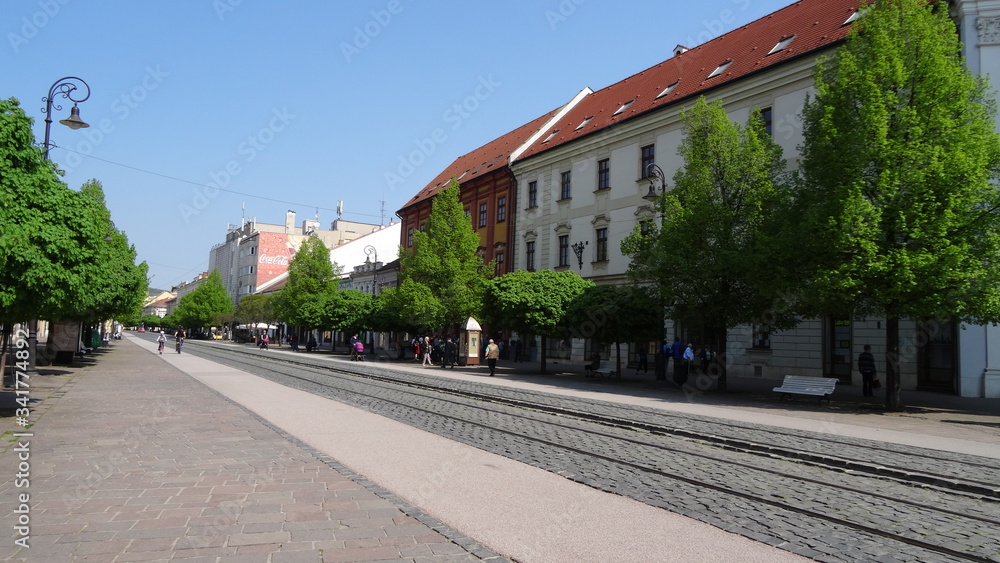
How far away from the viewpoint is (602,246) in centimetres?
3519

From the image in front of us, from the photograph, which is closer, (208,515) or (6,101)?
(208,515)

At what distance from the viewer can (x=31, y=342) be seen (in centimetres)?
2177

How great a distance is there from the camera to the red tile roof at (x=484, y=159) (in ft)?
157

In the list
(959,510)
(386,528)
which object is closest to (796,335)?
(959,510)

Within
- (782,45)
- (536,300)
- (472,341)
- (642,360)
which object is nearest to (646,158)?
(782,45)

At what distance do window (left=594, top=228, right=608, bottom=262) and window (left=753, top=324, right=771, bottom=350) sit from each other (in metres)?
9.20

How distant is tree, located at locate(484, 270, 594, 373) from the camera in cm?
2805

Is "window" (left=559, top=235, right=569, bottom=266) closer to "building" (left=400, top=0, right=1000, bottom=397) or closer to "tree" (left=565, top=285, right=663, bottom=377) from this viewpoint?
"building" (left=400, top=0, right=1000, bottom=397)

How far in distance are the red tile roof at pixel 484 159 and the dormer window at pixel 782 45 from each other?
62.1ft

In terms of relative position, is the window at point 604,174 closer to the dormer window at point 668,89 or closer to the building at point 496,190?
the dormer window at point 668,89

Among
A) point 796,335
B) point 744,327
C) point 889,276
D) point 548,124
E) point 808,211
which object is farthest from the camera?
point 548,124

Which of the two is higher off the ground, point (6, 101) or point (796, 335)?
point (6, 101)

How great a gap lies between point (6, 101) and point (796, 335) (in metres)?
24.8

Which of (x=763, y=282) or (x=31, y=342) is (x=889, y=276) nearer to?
(x=763, y=282)
